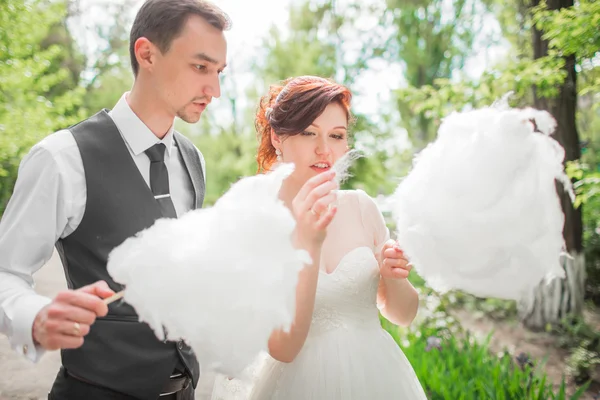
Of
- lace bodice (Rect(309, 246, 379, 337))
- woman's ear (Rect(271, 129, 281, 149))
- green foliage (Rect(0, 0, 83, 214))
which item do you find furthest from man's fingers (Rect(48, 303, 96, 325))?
green foliage (Rect(0, 0, 83, 214))

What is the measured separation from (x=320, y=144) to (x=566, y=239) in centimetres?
564

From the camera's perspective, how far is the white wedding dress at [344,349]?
6.58 ft

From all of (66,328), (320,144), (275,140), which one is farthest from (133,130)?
(66,328)

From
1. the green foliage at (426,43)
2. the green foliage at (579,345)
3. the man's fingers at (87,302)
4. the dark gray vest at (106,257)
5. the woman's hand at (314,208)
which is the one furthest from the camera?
the green foliage at (426,43)

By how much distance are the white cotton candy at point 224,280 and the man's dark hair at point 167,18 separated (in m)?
0.99

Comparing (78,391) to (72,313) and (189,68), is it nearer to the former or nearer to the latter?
(72,313)

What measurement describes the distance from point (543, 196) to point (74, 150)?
1829mm

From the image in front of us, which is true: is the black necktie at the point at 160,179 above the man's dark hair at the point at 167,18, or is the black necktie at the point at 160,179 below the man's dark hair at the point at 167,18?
below

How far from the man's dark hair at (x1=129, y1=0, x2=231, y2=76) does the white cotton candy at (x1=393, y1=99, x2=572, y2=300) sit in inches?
46.6

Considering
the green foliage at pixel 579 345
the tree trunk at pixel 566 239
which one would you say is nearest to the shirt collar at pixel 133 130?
the tree trunk at pixel 566 239

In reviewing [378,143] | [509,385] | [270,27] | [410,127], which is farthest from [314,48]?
[509,385]

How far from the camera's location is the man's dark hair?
1.93m

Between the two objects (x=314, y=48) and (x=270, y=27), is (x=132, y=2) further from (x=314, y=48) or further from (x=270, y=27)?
(x=314, y=48)

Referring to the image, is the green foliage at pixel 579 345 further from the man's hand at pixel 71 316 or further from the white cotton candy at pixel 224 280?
the man's hand at pixel 71 316
